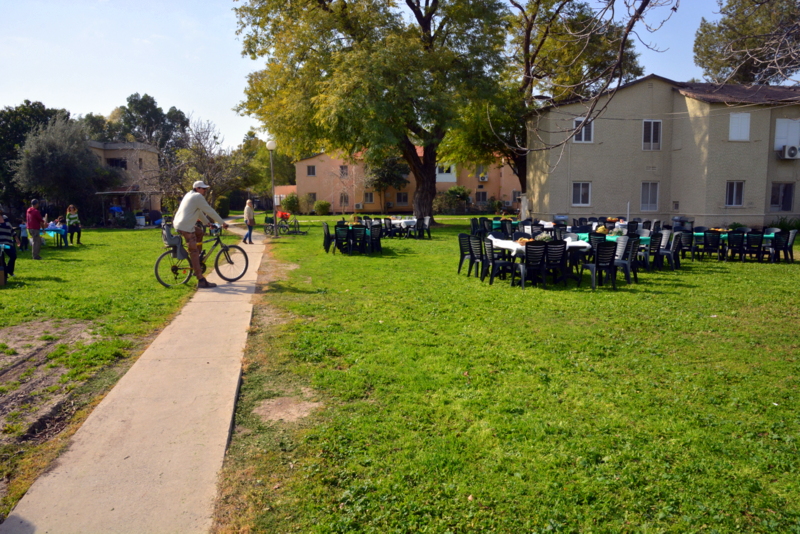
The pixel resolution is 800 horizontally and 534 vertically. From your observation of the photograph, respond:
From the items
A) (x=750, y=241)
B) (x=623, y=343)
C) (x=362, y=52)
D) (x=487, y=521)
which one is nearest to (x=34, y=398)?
(x=487, y=521)

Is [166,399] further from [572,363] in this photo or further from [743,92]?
[743,92]

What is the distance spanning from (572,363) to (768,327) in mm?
3771

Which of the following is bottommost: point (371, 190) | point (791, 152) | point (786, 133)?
point (371, 190)

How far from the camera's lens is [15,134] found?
125 ft

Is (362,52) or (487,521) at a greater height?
(362,52)

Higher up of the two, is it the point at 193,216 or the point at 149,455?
the point at 193,216

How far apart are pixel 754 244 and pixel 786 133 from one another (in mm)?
15704

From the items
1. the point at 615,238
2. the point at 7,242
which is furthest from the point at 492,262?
the point at 7,242

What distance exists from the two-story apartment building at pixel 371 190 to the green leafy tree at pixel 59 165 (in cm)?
2083

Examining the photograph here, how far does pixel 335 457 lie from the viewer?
393 centimetres

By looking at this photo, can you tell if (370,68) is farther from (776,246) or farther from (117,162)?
(117,162)

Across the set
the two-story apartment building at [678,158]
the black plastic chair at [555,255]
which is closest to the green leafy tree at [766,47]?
the black plastic chair at [555,255]

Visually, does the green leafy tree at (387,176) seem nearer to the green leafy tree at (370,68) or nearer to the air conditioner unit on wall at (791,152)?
the green leafy tree at (370,68)

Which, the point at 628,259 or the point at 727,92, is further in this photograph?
the point at 727,92
